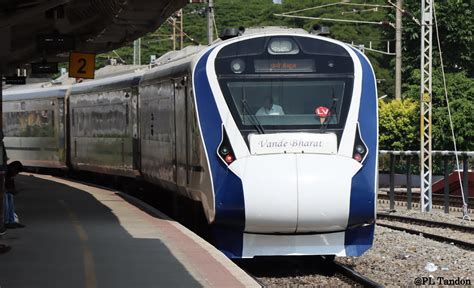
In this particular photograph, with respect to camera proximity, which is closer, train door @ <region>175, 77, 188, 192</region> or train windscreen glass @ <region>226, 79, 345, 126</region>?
train windscreen glass @ <region>226, 79, 345, 126</region>

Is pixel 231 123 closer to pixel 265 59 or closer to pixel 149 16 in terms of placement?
pixel 265 59

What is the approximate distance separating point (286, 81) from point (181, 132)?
7.74ft

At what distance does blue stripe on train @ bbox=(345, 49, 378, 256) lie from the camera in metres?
12.0

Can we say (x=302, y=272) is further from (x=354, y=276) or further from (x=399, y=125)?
(x=399, y=125)

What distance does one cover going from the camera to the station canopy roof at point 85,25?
55.0 feet

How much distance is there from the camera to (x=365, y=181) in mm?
12086

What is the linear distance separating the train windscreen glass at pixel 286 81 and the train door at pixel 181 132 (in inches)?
52.2

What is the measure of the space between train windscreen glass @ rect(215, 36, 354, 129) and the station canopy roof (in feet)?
12.1

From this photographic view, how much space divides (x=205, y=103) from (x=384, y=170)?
3283 cm

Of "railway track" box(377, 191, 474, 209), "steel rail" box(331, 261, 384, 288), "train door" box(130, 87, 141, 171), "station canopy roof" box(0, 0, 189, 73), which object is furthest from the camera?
"railway track" box(377, 191, 474, 209)

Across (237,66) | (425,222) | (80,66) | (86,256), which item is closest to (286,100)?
(237,66)

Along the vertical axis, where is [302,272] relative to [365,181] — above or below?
below

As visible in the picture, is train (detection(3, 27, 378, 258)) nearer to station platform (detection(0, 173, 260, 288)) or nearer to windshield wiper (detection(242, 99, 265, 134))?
windshield wiper (detection(242, 99, 265, 134))

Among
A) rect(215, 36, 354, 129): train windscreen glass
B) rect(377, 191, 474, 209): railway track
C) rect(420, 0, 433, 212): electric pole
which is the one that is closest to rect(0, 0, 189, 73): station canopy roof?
A: rect(215, 36, 354, 129): train windscreen glass
